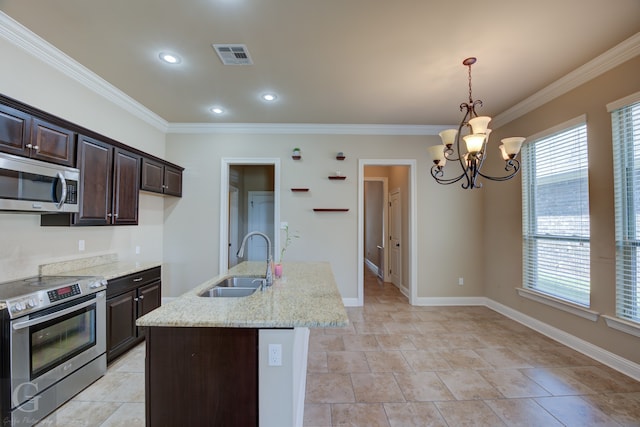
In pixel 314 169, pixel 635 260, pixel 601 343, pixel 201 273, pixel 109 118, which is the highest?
pixel 109 118

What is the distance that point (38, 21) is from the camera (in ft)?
7.11

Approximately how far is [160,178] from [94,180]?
3.64 feet

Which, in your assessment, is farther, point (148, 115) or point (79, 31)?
point (148, 115)

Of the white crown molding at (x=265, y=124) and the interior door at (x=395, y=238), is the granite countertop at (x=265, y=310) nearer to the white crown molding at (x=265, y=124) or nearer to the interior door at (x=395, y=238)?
the white crown molding at (x=265, y=124)

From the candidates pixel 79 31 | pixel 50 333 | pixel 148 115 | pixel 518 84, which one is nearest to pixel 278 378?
pixel 50 333

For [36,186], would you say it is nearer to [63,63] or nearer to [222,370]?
[63,63]

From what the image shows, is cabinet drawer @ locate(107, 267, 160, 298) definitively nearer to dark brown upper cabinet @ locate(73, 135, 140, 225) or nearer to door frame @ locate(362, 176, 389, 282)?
dark brown upper cabinet @ locate(73, 135, 140, 225)

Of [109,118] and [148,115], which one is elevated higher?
[148,115]

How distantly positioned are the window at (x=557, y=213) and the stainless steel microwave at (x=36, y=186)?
491 centimetres

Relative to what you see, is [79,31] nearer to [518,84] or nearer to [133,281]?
[133,281]

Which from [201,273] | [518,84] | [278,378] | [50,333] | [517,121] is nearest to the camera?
[278,378]

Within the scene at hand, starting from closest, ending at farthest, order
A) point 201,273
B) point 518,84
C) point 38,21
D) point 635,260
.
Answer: point 38,21 < point 635,260 < point 518,84 < point 201,273

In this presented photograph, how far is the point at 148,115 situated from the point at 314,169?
2528mm

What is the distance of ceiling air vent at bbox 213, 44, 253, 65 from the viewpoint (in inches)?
97.2
